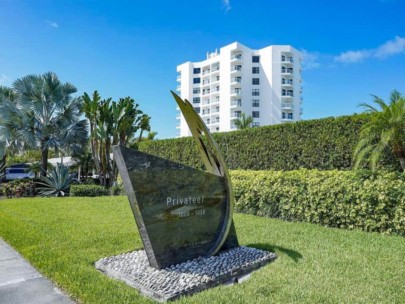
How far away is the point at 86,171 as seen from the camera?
27422 millimetres

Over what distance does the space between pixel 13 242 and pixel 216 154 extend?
485cm

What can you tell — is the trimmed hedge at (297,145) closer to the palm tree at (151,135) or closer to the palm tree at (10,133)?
the palm tree at (10,133)

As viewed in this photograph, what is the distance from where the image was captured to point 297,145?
1202cm

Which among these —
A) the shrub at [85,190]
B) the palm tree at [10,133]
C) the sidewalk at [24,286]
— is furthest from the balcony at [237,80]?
the sidewalk at [24,286]

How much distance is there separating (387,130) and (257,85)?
188ft

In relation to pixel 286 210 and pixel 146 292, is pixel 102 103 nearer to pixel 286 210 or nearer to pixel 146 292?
pixel 286 210

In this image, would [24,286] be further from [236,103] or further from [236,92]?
[236,92]

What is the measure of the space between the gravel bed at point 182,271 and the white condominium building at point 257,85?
55.7 metres

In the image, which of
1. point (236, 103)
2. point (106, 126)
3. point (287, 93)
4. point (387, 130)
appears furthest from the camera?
point (287, 93)

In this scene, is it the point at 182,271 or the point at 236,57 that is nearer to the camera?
the point at 182,271

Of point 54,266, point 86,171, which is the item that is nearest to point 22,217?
point 54,266

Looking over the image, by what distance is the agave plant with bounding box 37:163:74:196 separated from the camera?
17078 mm

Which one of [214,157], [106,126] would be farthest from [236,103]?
[214,157]

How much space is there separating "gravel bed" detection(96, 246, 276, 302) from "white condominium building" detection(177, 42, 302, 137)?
55.7 m
